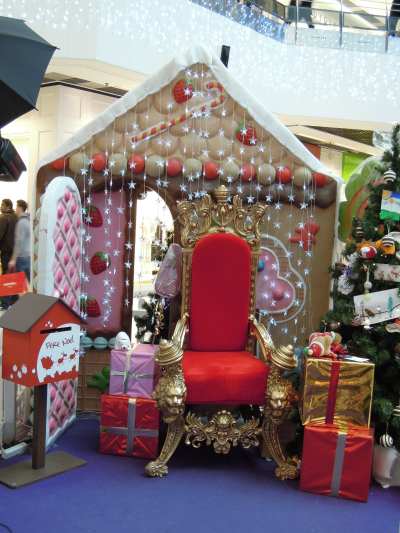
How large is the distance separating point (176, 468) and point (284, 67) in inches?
226

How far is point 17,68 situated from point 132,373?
210 centimetres

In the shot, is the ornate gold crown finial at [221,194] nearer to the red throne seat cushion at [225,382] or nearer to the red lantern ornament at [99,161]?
the red lantern ornament at [99,161]

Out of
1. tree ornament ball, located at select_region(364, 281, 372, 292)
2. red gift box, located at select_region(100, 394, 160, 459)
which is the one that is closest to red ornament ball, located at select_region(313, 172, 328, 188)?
tree ornament ball, located at select_region(364, 281, 372, 292)

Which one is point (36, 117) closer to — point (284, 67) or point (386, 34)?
point (284, 67)

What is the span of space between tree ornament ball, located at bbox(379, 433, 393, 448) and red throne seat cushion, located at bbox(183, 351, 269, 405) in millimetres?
693

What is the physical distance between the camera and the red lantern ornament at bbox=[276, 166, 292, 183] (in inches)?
163

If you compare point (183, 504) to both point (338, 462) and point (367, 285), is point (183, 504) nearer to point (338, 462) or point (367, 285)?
point (338, 462)

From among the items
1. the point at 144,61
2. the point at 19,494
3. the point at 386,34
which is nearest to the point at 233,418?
the point at 19,494

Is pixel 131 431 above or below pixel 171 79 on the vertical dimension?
below

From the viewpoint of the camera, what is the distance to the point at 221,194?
394 centimetres

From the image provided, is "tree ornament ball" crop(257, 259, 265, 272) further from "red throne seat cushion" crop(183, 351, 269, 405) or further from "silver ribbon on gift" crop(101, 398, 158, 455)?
"silver ribbon on gift" crop(101, 398, 158, 455)

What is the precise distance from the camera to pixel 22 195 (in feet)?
27.5

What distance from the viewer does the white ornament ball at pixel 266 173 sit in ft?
13.6

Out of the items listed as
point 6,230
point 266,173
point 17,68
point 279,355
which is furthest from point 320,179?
point 6,230
